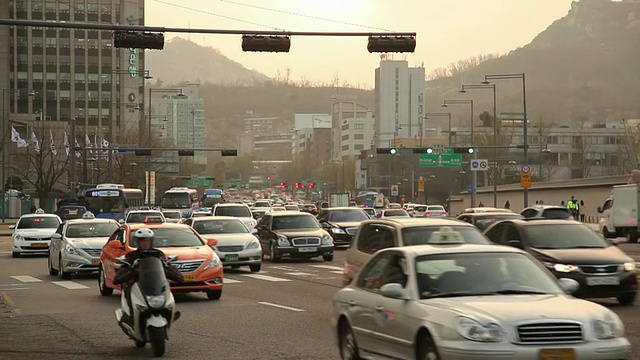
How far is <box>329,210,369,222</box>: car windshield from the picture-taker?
141ft

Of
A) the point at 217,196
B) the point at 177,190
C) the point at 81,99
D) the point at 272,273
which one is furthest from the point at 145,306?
the point at 81,99

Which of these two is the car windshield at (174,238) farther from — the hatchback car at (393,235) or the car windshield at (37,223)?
the car windshield at (37,223)

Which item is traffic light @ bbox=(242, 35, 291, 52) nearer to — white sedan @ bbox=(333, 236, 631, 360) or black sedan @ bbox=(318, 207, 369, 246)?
white sedan @ bbox=(333, 236, 631, 360)

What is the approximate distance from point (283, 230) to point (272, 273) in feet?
18.6

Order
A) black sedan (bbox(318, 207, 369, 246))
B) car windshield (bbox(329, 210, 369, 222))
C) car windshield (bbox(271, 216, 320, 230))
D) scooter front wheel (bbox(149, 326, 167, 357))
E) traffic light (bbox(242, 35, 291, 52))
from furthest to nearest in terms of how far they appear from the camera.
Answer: car windshield (bbox(329, 210, 369, 222)) < black sedan (bbox(318, 207, 369, 246)) < car windshield (bbox(271, 216, 320, 230)) < traffic light (bbox(242, 35, 291, 52)) < scooter front wheel (bbox(149, 326, 167, 357))

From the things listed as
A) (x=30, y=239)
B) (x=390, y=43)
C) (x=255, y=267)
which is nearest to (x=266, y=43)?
(x=390, y=43)

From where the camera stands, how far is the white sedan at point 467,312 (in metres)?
9.34

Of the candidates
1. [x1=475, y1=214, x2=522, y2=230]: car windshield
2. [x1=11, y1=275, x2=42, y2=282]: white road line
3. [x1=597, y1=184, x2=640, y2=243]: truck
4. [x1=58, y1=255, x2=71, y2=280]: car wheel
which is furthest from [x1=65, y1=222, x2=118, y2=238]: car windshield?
[x1=597, y1=184, x2=640, y2=243]: truck

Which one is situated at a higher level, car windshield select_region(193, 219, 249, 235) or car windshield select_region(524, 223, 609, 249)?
car windshield select_region(524, 223, 609, 249)

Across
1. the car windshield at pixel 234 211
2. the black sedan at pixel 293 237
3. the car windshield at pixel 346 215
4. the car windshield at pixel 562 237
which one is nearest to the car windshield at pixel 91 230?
the black sedan at pixel 293 237

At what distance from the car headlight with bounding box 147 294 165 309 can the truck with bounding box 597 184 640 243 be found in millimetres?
36860

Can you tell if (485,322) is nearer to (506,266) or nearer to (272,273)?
(506,266)

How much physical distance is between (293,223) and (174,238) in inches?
542

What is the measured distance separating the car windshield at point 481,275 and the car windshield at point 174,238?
38.5ft
